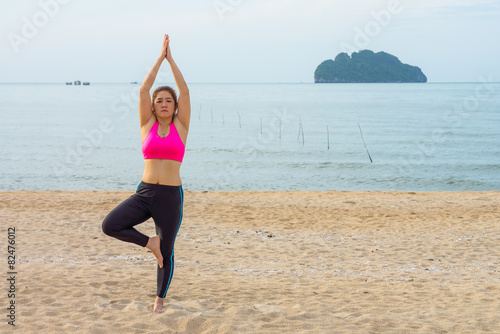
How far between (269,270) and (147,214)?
3157mm

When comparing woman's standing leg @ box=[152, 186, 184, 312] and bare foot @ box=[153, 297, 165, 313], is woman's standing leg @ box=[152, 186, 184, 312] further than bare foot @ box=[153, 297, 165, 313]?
No

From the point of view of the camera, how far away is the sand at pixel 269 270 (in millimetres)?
4934

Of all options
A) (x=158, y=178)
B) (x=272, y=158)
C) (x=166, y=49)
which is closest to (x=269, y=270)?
(x=158, y=178)

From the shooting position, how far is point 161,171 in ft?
14.7

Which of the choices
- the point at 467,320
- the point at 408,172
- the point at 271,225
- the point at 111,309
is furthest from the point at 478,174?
the point at 111,309

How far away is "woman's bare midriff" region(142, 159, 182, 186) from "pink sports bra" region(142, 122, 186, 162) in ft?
0.14

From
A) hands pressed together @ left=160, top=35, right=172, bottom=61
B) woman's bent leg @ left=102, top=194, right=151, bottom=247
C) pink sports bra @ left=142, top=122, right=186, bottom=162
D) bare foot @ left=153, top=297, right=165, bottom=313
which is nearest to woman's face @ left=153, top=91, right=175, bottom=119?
pink sports bra @ left=142, top=122, right=186, bottom=162

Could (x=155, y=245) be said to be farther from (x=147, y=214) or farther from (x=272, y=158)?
(x=272, y=158)

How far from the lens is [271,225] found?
10.8 metres

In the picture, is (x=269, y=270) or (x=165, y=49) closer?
(x=165, y=49)

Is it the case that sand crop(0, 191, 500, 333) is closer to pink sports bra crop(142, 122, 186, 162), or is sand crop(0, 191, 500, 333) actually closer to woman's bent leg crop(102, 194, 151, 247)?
woman's bent leg crop(102, 194, 151, 247)

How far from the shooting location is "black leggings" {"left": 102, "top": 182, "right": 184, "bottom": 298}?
4.40m

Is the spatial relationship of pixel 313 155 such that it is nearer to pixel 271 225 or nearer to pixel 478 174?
pixel 478 174

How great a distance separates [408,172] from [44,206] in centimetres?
1768
